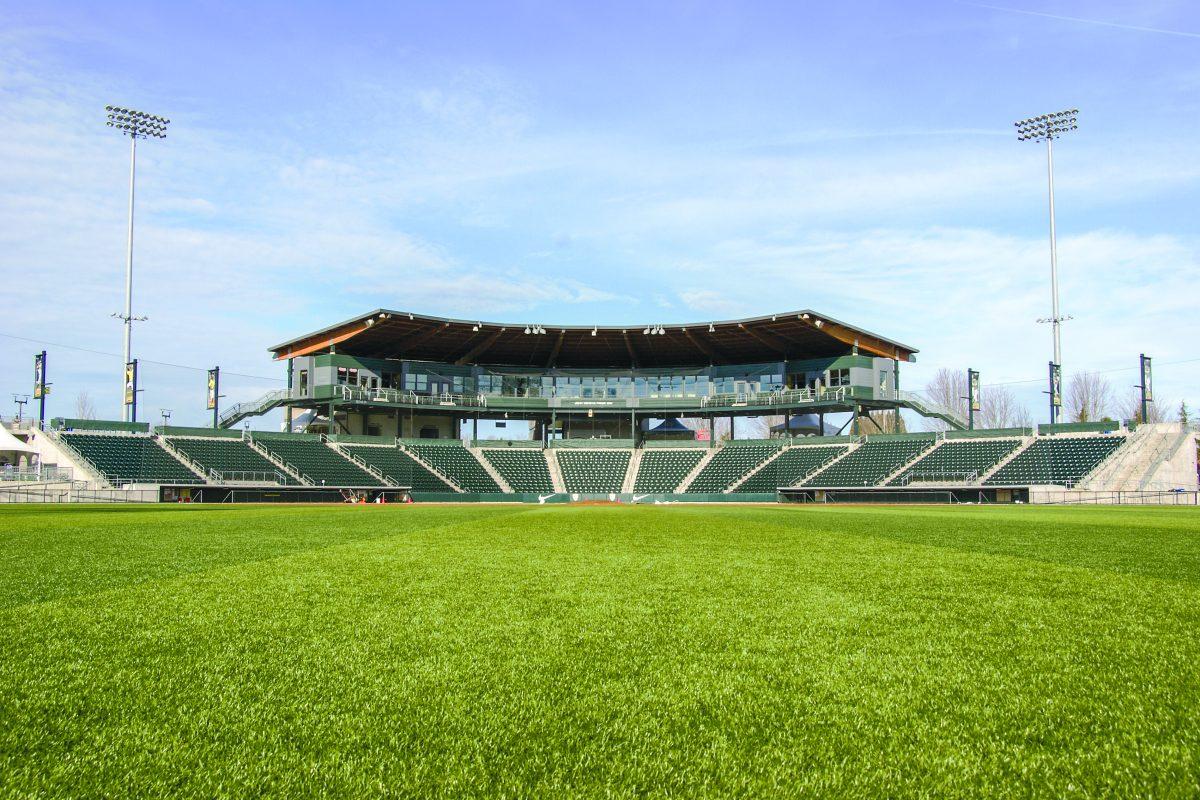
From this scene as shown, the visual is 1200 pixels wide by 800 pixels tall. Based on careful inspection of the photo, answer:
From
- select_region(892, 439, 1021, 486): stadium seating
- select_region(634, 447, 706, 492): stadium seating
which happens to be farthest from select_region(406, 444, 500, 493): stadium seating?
select_region(892, 439, 1021, 486): stadium seating

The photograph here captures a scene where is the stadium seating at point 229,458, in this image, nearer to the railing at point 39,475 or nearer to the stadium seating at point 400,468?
the railing at point 39,475

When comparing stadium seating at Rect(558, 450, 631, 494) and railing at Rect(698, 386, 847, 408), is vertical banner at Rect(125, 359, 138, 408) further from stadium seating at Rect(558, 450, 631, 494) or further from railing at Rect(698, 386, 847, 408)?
railing at Rect(698, 386, 847, 408)

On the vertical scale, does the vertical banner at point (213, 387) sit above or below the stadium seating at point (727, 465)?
above

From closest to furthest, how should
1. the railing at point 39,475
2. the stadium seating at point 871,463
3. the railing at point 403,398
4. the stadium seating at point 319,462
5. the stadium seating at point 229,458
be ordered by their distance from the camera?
the railing at point 39,475 → the stadium seating at point 229,458 → the stadium seating at point 871,463 → the stadium seating at point 319,462 → the railing at point 403,398

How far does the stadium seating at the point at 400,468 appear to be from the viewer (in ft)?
152

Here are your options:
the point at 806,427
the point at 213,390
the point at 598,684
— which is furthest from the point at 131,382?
the point at 598,684

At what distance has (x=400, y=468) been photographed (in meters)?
47.1

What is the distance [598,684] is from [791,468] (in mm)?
44767

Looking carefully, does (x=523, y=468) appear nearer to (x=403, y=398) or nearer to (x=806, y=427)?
(x=403, y=398)

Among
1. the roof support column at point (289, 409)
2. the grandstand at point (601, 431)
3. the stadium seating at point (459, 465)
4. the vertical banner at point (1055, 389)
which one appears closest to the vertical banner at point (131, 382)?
the grandstand at point (601, 431)

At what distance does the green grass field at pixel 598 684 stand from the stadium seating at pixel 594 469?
139 ft

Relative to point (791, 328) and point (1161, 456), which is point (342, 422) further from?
point (1161, 456)

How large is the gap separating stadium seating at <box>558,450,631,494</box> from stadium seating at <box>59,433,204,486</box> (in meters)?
21.8

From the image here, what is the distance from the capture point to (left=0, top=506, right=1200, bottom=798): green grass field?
2162 mm
